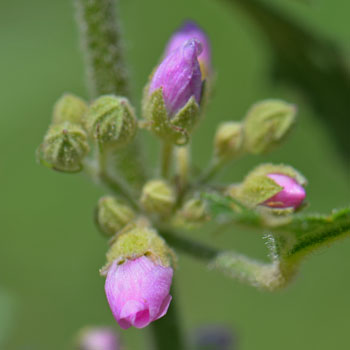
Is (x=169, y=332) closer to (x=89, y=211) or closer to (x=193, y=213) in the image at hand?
(x=193, y=213)

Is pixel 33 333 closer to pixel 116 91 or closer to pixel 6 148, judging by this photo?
pixel 6 148

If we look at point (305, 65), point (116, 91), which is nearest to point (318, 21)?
point (305, 65)

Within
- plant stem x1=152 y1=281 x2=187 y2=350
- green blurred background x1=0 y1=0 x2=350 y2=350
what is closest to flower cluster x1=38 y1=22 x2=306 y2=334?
plant stem x1=152 y1=281 x2=187 y2=350

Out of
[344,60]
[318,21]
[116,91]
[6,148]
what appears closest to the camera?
[116,91]

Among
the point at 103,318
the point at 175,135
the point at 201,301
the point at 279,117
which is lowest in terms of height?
the point at 201,301

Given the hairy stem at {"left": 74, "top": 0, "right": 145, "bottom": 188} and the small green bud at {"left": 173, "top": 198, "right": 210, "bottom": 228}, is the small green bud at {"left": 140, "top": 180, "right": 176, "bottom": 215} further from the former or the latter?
the hairy stem at {"left": 74, "top": 0, "right": 145, "bottom": 188}

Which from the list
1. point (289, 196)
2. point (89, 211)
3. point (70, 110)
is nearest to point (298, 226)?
point (289, 196)

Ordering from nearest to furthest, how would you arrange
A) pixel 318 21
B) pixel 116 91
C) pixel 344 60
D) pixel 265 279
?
pixel 265 279
pixel 116 91
pixel 344 60
pixel 318 21

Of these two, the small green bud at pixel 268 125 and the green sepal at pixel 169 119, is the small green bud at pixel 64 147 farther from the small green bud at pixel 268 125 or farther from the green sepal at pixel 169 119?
the small green bud at pixel 268 125
